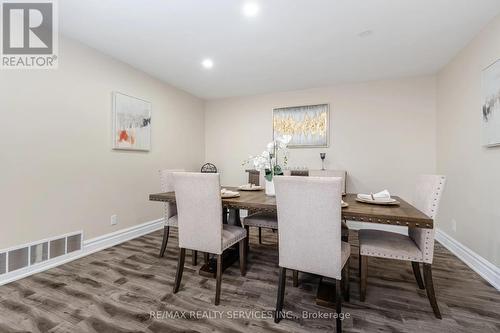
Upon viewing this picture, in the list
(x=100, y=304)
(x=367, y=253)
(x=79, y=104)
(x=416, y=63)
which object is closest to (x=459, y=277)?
(x=367, y=253)

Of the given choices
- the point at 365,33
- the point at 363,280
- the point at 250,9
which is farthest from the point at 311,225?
the point at 365,33

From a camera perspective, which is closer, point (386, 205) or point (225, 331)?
point (225, 331)

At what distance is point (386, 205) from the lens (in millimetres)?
1767

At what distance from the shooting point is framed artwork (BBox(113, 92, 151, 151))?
2947 mm

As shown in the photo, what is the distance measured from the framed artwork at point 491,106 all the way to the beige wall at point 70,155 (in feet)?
13.0

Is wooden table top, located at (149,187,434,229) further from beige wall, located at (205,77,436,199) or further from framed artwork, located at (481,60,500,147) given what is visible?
beige wall, located at (205,77,436,199)

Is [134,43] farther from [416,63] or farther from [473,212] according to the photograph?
[473,212]

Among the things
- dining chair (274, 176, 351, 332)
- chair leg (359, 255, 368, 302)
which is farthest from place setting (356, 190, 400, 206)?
dining chair (274, 176, 351, 332)

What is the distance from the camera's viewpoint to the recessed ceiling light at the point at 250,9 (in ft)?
6.30

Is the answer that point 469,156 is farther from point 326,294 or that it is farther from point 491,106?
point 326,294

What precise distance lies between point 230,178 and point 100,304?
313 centimetres

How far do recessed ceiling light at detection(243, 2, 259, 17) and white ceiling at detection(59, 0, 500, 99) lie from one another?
0.16ft

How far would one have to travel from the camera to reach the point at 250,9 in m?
1.98

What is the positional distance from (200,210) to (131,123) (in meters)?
2.07
